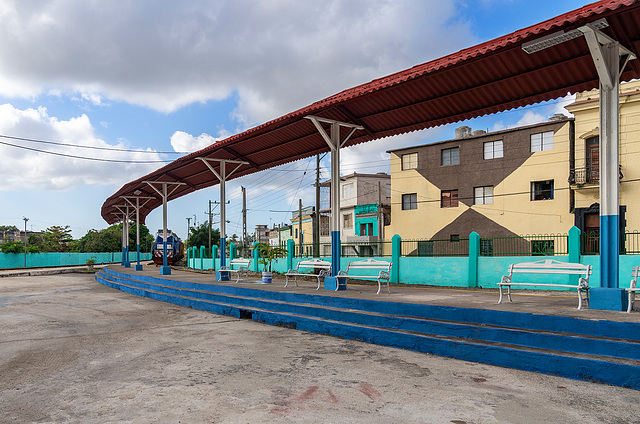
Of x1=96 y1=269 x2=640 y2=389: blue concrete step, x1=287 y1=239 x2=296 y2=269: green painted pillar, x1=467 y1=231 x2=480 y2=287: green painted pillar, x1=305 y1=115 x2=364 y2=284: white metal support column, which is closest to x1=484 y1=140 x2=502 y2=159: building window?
x1=287 y1=239 x2=296 y2=269: green painted pillar

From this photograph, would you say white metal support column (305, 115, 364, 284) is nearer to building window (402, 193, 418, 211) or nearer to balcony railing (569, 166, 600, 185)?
balcony railing (569, 166, 600, 185)

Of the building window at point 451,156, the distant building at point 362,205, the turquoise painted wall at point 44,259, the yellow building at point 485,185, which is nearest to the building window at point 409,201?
the yellow building at point 485,185

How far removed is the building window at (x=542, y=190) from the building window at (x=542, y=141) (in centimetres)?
188

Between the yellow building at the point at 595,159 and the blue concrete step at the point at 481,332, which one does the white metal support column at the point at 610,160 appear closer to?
the blue concrete step at the point at 481,332

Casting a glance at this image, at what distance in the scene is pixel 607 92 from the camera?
251 inches

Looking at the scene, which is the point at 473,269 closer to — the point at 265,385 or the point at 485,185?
the point at 265,385

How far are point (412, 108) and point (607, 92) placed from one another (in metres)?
4.02

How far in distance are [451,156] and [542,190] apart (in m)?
6.05

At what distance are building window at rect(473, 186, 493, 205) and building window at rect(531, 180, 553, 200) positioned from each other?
2.49 meters

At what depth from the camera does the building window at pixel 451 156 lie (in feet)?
93.7

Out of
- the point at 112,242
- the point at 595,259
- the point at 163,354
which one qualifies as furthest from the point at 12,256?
the point at 595,259

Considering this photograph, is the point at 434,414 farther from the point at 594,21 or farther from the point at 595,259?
the point at 595,259

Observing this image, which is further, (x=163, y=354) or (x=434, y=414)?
(x=163, y=354)

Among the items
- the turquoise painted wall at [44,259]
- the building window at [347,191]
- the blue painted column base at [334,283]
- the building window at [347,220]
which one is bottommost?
the turquoise painted wall at [44,259]
